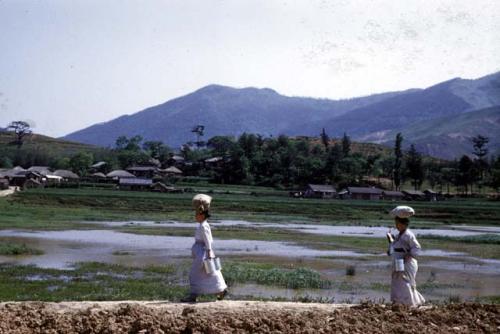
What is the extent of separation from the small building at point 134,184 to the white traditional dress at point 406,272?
89336 mm

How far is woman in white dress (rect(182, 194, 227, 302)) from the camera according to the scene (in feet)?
35.9

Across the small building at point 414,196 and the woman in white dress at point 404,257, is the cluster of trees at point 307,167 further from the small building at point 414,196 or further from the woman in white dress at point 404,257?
the woman in white dress at point 404,257

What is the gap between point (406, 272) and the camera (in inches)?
443

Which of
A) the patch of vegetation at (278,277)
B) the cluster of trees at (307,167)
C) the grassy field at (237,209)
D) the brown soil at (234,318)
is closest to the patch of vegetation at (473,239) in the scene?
the grassy field at (237,209)

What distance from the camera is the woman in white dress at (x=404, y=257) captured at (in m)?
11.3

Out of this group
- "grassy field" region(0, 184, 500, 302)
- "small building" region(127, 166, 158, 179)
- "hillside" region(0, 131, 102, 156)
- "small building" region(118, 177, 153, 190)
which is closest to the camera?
"grassy field" region(0, 184, 500, 302)

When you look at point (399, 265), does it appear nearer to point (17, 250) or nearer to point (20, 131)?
point (17, 250)

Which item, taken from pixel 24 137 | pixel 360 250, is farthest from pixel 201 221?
pixel 24 137

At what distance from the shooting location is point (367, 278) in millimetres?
23766

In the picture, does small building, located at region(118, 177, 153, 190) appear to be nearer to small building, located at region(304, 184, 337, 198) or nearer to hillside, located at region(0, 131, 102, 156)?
small building, located at region(304, 184, 337, 198)

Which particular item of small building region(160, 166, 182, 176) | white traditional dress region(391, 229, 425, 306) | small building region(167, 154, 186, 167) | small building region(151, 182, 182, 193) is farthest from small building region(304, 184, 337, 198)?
white traditional dress region(391, 229, 425, 306)

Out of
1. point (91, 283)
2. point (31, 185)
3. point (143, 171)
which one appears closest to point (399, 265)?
point (91, 283)

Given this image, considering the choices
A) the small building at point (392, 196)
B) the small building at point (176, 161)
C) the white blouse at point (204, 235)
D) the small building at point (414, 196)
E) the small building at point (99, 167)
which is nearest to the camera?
the white blouse at point (204, 235)

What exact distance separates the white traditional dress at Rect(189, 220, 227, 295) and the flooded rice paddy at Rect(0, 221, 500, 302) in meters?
6.33
